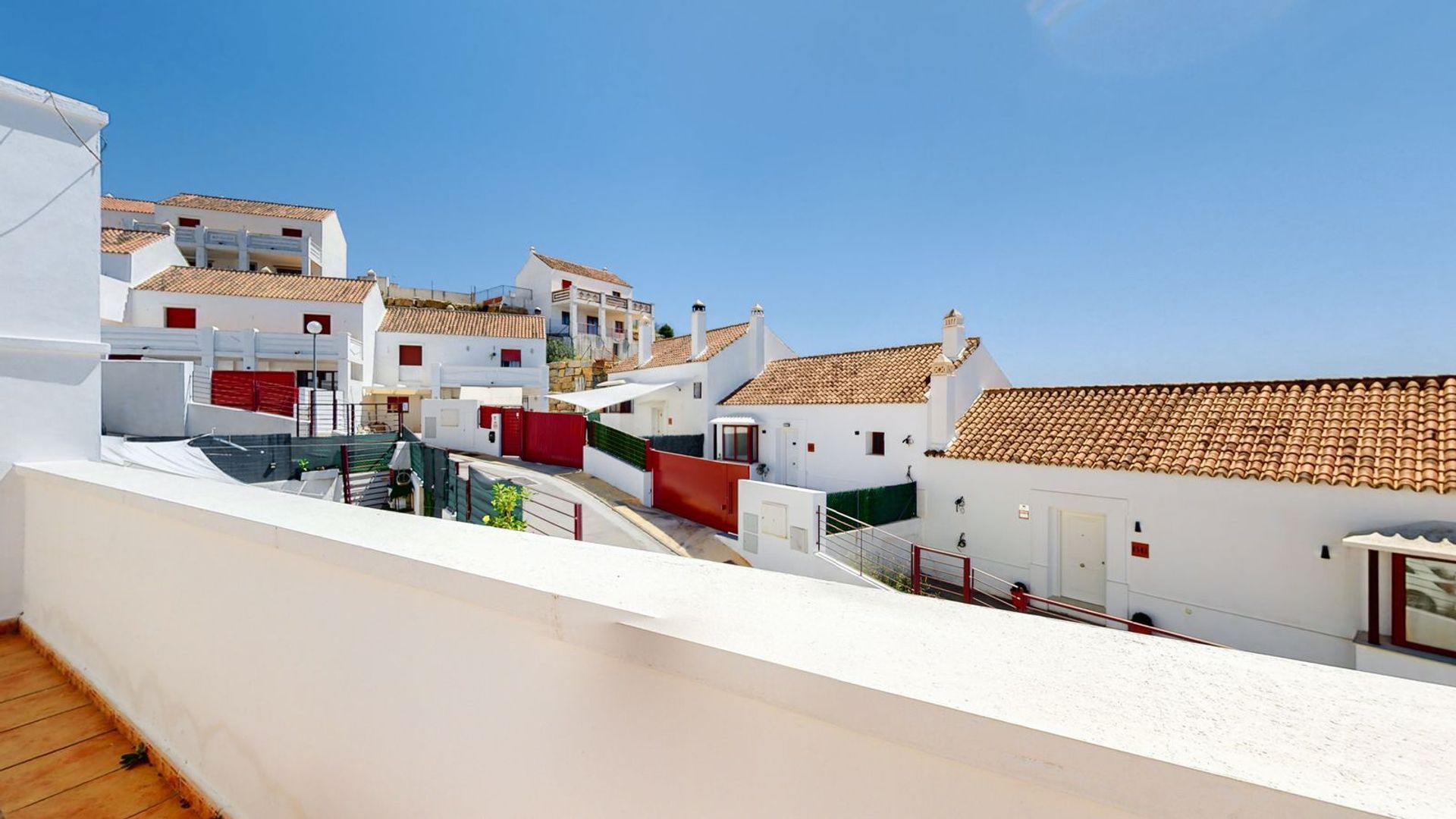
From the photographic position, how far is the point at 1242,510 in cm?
1135

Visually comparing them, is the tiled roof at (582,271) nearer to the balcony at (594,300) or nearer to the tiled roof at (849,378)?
the balcony at (594,300)

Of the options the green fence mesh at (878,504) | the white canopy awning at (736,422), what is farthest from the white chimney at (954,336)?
the white canopy awning at (736,422)

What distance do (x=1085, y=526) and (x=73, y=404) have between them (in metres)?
17.3

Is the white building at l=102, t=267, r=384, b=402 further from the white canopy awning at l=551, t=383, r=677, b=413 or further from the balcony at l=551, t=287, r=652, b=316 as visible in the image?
the balcony at l=551, t=287, r=652, b=316

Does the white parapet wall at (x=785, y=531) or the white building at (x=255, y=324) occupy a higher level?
the white building at (x=255, y=324)

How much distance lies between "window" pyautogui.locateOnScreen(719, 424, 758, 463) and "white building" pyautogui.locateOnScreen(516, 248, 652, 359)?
21469mm

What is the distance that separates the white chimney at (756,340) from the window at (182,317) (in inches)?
1101

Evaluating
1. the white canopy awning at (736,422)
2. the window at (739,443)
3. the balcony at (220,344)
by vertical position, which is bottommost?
the window at (739,443)

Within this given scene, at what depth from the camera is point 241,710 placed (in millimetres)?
2428

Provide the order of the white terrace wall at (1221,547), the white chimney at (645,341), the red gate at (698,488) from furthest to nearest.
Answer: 1. the white chimney at (645,341)
2. the red gate at (698,488)
3. the white terrace wall at (1221,547)

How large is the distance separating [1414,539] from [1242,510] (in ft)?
7.43

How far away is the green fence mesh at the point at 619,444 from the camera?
19.6 meters

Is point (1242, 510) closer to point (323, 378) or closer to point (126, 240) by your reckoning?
point (323, 378)

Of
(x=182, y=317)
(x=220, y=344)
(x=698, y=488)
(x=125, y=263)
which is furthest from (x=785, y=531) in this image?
(x=125, y=263)
